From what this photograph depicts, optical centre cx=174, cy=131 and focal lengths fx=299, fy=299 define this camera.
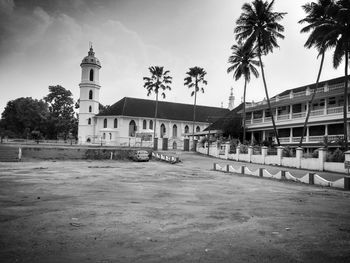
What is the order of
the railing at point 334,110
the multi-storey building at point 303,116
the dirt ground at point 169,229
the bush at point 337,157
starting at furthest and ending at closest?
the multi-storey building at point 303,116 < the railing at point 334,110 < the bush at point 337,157 < the dirt ground at point 169,229

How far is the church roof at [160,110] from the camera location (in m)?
58.8

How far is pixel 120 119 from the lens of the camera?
5738 cm

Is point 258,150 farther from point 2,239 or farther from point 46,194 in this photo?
point 2,239

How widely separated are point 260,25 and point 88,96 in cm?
3850

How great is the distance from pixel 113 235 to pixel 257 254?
271 cm

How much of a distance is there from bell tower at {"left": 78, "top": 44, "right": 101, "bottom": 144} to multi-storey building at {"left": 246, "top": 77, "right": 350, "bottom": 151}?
31524 millimetres

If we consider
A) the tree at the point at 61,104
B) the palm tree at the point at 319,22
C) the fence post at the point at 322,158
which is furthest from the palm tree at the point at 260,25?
the tree at the point at 61,104

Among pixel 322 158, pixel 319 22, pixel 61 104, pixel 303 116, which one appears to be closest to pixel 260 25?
pixel 319 22

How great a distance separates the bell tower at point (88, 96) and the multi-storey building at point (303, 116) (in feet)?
103

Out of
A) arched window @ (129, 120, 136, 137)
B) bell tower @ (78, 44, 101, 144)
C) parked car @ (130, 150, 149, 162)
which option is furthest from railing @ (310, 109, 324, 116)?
bell tower @ (78, 44, 101, 144)

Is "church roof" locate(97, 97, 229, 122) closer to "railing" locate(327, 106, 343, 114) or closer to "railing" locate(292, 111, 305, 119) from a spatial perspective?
"railing" locate(292, 111, 305, 119)

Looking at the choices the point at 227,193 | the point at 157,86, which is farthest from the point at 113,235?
the point at 157,86

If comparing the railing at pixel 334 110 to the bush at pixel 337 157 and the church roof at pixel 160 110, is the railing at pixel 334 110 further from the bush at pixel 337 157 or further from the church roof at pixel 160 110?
the church roof at pixel 160 110

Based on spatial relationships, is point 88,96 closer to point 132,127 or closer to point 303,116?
point 132,127
